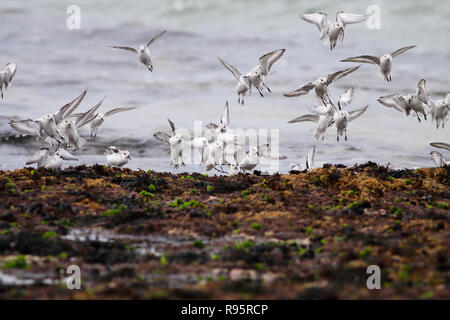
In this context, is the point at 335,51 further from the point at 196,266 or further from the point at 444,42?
the point at 196,266

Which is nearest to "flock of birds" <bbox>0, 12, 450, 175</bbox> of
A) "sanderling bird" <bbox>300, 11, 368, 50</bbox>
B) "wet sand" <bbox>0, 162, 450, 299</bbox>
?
"sanderling bird" <bbox>300, 11, 368, 50</bbox>

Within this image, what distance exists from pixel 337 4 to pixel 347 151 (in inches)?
657

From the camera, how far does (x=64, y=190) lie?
10508mm

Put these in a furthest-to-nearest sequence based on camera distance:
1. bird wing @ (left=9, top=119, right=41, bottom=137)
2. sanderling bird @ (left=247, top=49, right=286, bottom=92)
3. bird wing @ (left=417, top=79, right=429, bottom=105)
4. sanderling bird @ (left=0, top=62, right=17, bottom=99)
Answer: sanderling bird @ (left=0, top=62, right=17, bottom=99)
bird wing @ (left=417, top=79, right=429, bottom=105)
sanderling bird @ (left=247, top=49, right=286, bottom=92)
bird wing @ (left=9, top=119, right=41, bottom=137)

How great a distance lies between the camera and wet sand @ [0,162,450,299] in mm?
7262

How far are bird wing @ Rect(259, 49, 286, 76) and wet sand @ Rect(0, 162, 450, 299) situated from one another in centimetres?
261

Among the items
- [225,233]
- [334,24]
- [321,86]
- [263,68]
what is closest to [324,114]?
[321,86]

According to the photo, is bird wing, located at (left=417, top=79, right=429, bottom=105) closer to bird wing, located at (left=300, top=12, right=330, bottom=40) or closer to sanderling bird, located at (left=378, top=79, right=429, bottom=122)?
sanderling bird, located at (left=378, top=79, right=429, bottom=122)

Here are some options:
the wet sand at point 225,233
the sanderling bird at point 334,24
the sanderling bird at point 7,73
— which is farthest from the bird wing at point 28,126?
the sanderling bird at point 334,24

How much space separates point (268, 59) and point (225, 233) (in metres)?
5.19

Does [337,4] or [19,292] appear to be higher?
[337,4]

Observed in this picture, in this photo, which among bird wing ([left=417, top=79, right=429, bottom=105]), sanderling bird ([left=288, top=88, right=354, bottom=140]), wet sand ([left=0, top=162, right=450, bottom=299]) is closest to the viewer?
wet sand ([left=0, top=162, right=450, bottom=299])

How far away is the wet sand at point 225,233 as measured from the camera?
7.26 metres
